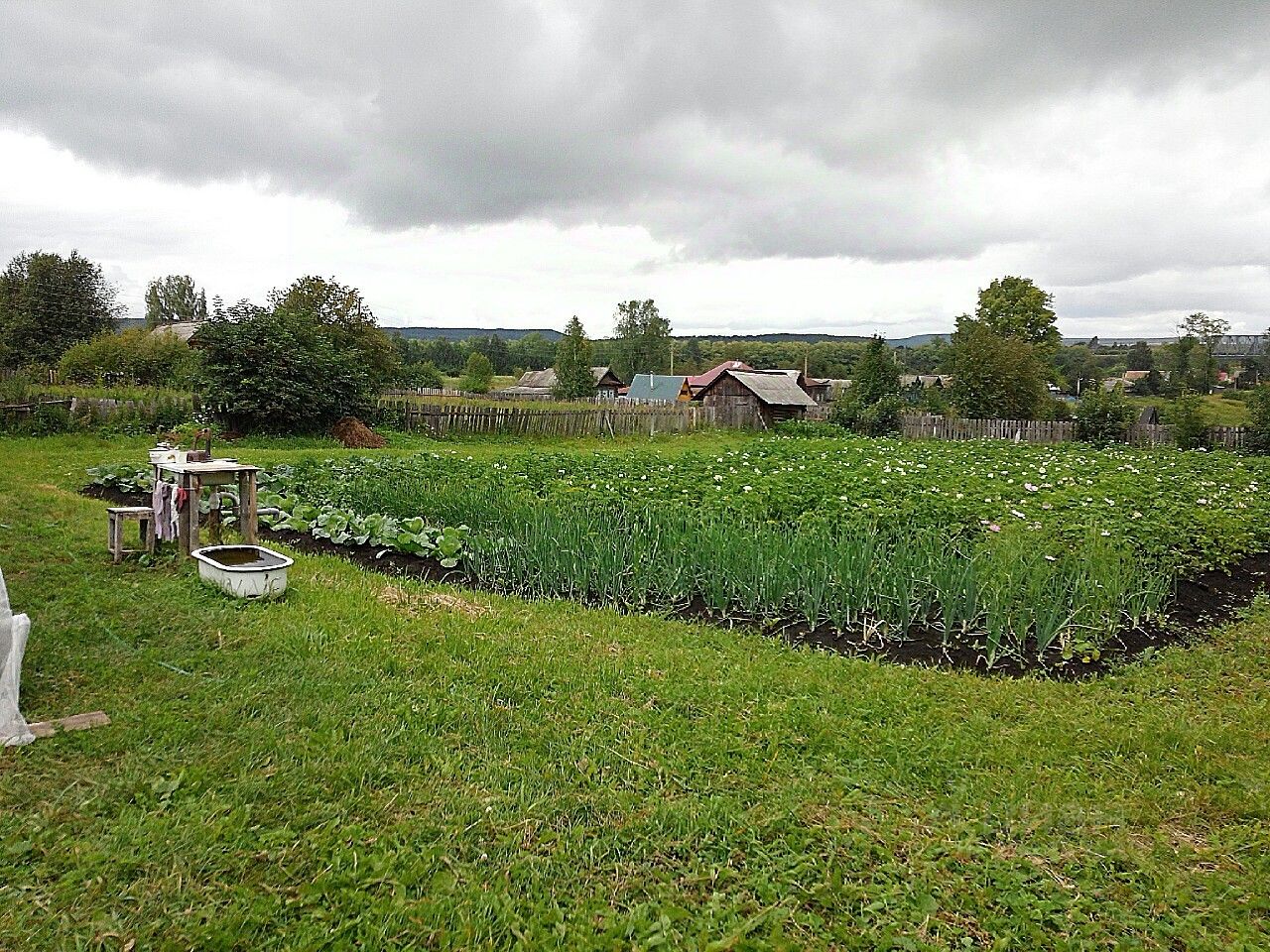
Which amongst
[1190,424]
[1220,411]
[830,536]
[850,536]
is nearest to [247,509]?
[830,536]

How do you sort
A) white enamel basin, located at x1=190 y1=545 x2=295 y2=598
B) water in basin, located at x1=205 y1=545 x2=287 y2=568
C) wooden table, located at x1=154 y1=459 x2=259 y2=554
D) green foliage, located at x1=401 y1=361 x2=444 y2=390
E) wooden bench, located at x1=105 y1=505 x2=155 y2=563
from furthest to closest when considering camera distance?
green foliage, located at x1=401 y1=361 x2=444 y2=390
wooden bench, located at x1=105 y1=505 x2=155 y2=563
wooden table, located at x1=154 y1=459 x2=259 y2=554
water in basin, located at x1=205 y1=545 x2=287 y2=568
white enamel basin, located at x1=190 y1=545 x2=295 y2=598

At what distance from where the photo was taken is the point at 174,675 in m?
3.62

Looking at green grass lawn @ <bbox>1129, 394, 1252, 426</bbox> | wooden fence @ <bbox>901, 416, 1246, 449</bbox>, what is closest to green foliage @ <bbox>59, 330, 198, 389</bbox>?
wooden fence @ <bbox>901, 416, 1246, 449</bbox>

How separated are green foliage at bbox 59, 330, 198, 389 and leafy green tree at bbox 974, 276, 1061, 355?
38340 mm

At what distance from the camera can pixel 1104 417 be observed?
23.6 metres

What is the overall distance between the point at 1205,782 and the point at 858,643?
71.6 inches

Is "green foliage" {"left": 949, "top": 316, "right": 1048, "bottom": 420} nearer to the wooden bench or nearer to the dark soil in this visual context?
the dark soil

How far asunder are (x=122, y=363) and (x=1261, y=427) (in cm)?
3417

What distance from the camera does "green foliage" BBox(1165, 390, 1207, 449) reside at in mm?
21719

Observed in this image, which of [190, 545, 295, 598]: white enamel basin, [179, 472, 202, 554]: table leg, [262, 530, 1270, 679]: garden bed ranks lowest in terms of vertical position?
[262, 530, 1270, 679]: garden bed

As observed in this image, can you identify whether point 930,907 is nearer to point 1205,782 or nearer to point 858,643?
point 1205,782

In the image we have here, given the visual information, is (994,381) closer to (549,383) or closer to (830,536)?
(830,536)

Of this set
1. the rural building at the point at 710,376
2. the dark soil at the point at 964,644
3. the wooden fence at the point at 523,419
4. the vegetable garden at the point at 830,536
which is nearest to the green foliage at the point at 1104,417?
the wooden fence at the point at 523,419

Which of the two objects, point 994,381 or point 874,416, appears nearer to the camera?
point 874,416
